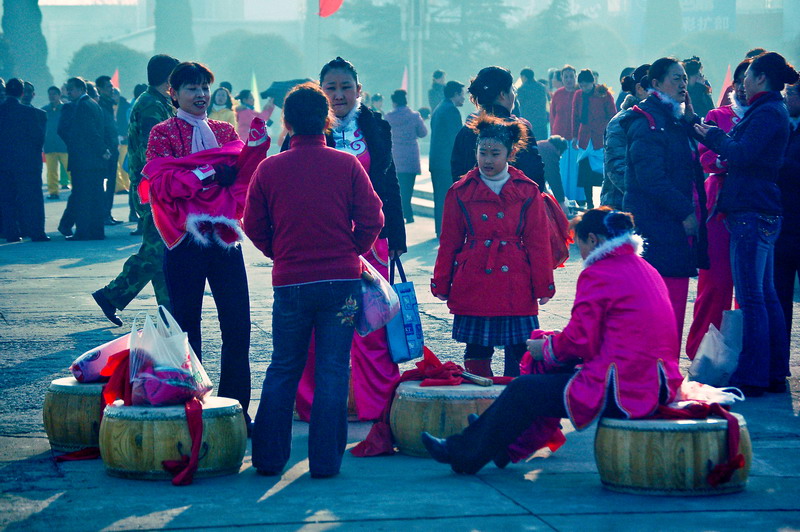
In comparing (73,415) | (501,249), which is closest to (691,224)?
(501,249)

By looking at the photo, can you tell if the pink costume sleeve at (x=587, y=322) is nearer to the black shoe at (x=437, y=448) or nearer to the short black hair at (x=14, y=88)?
the black shoe at (x=437, y=448)

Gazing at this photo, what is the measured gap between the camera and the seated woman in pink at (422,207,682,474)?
497 cm

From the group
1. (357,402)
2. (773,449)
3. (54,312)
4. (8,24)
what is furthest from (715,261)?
(8,24)

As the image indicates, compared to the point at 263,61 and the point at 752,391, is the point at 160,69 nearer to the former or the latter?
the point at 752,391

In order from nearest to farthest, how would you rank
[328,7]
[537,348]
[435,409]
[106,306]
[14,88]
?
[537,348] → [435,409] → [106,306] → [328,7] → [14,88]

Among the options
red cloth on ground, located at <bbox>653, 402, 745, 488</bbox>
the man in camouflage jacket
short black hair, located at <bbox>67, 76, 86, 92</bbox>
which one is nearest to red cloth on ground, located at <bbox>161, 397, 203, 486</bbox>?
→ red cloth on ground, located at <bbox>653, 402, 745, 488</bbox>

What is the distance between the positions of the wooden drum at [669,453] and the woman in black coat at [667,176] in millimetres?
2077

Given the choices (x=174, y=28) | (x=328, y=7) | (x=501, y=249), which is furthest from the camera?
(x=174, y=28)

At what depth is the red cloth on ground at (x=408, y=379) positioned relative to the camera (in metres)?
5.73

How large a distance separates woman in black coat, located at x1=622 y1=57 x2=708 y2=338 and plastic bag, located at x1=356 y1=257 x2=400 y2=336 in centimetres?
204

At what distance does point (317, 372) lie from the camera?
17.6ft

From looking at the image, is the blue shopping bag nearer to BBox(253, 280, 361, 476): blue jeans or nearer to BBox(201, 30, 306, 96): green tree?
BBox(253, 280, 361, 476): blue jeans

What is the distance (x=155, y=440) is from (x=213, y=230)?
118 cm

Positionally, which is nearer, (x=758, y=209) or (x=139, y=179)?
(x=758, y=209)
